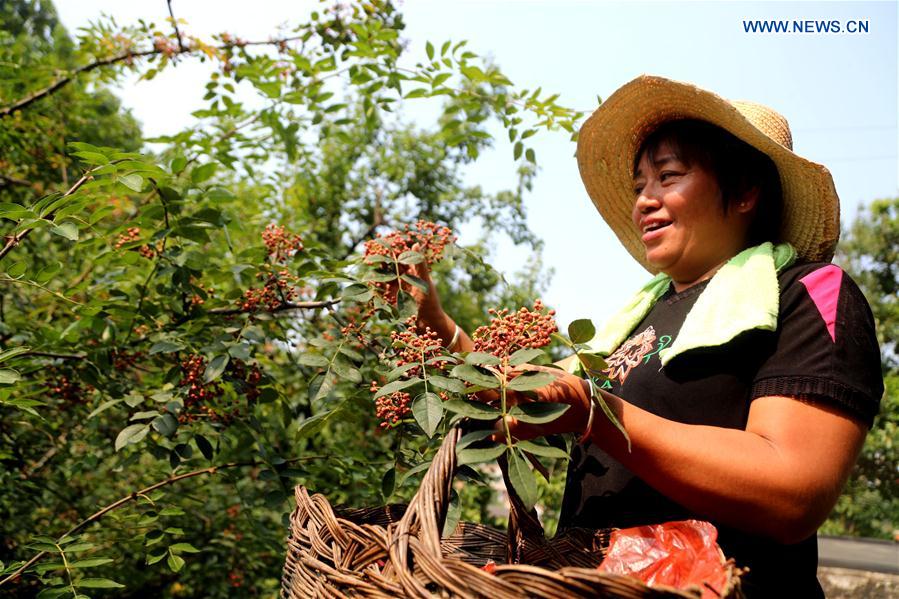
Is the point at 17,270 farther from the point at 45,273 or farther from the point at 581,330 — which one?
the point at 581,330

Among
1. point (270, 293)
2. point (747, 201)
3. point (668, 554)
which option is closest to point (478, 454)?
point (668, 554)

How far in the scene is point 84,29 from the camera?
2.78m

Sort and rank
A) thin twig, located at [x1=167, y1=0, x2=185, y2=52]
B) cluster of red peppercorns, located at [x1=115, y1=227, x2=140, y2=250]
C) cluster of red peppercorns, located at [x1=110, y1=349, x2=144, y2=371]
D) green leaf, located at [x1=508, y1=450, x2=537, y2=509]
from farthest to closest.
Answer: thin twig, located at [x1=167, y1=0, x2=185, y2=52], cluster of red peppercorns, located at [x1=110, y1=349, x2=144, y2=371], cluster of red peppercorns, located at [x1=115, y1=227, x2=140, y2=250], green leaf, located at [x1=508, y1=450, x2=537, y2=509]

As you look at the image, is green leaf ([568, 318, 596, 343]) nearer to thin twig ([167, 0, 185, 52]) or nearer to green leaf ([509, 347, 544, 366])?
green leaf ([509, 347, 544, 366])

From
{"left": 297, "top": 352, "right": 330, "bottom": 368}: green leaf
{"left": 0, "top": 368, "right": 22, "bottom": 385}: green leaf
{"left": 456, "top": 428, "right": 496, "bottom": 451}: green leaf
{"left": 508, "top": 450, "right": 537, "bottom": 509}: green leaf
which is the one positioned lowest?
{"left": 0, "top": 368, "right": 22, "bottom": 385}: green leaf

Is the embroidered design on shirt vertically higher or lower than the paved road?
higher

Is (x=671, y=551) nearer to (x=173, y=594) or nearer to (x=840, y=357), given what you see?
(x=840, y=357)

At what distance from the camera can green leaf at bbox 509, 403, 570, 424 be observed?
867 mm

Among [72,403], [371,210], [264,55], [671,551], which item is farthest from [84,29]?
[371,210]

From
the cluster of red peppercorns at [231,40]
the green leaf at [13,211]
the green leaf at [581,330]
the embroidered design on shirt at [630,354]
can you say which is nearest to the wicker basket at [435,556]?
the green leaf at [581,330]

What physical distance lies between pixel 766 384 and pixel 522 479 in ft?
1.40

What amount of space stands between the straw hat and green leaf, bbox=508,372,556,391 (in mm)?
670

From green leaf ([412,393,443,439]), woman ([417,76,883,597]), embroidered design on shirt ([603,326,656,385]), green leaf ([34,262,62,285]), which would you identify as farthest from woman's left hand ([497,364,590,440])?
green leaf ([34,262,62,285])

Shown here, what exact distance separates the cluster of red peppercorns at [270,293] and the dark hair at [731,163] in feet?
2.98
